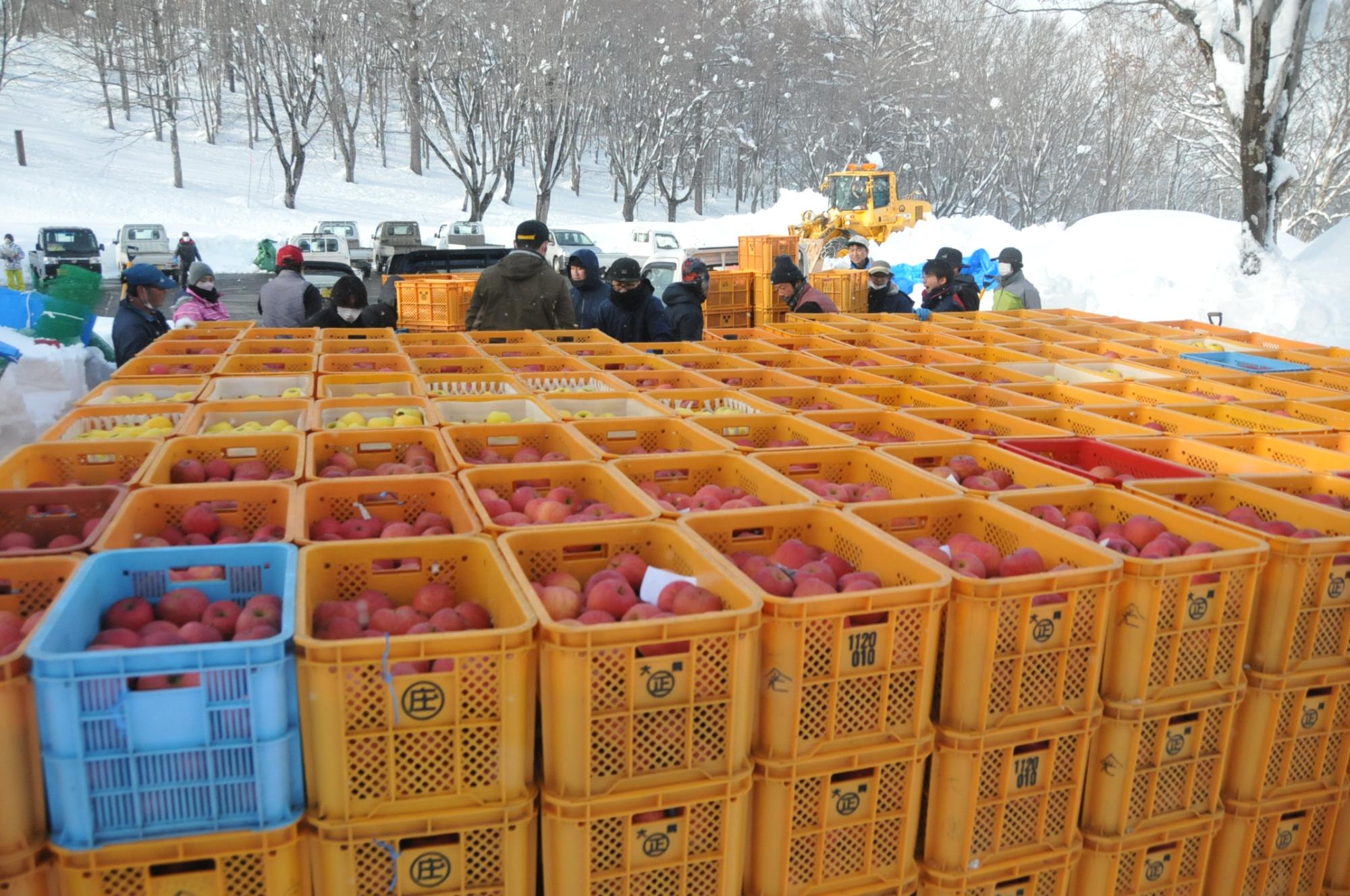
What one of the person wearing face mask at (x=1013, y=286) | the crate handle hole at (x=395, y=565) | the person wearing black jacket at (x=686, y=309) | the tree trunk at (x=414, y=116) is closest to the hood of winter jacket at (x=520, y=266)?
the person wearing black jacket at (x=686, y=309)

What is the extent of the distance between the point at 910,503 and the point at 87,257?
25371 millimetres

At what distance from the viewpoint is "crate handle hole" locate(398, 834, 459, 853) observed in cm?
216

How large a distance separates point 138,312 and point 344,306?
153 cm

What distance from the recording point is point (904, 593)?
2381mm

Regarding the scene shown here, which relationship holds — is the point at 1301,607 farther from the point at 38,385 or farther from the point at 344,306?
the point at 38,385

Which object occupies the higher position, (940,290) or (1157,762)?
(940,290)

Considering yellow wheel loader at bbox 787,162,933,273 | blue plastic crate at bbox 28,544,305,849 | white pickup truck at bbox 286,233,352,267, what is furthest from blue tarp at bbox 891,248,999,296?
blue plastic crate at bbox 28,544,305,849

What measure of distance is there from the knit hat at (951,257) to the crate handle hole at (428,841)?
893 cm

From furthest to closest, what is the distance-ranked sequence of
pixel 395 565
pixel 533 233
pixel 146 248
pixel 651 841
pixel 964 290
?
pixel 146 248 → pixel 964 290 → pixel 533 233 → pixel 395 565 → pixel 651 841

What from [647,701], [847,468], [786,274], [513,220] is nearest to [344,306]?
[786,274]

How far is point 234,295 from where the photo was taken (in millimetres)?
24062

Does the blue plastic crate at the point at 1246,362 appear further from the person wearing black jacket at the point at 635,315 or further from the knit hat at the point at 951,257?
the person wearing black jacket at the point at 635,315

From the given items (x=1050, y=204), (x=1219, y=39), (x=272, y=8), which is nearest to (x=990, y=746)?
(x=1219, y=39)

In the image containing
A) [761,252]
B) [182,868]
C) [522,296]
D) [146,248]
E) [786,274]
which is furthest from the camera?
[146,248]
